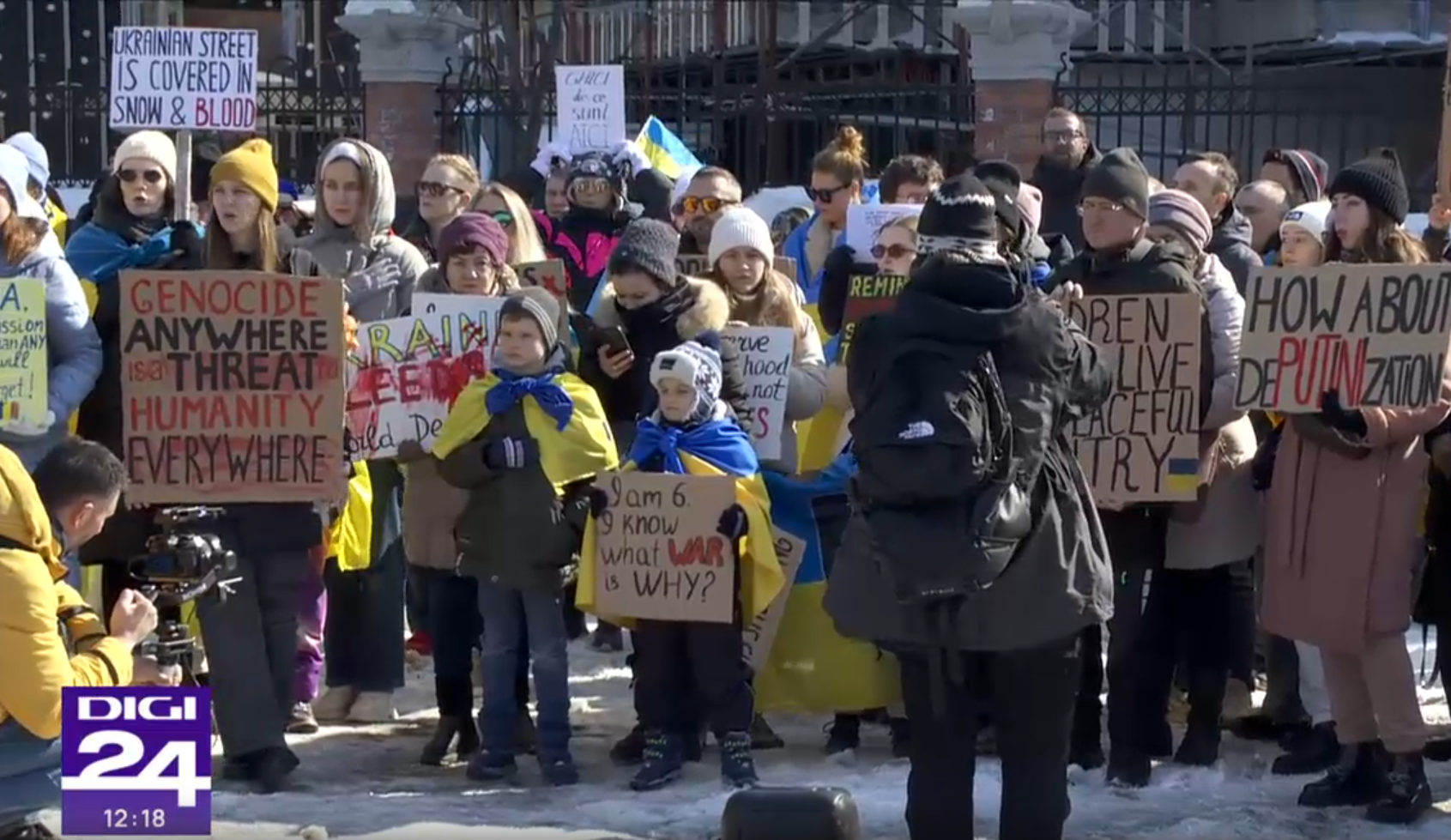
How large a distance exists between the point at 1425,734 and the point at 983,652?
1781 millimetres

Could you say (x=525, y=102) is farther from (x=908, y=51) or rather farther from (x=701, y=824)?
(x=701, y=824)

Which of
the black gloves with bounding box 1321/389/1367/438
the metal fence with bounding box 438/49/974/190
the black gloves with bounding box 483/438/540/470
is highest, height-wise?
the metal fence with bounding box 438/49/974/190

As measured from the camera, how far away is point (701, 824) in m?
6.41

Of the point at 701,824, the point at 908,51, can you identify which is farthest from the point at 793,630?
the point at 908,51

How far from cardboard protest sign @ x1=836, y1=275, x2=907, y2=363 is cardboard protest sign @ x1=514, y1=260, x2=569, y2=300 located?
100 cm

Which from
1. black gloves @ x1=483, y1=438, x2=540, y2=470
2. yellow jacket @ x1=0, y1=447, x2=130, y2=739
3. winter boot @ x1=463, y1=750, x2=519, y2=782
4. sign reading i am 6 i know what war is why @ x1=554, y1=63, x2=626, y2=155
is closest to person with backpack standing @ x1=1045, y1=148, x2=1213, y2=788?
black gloves @ x1=483, y1=438, x2=540, y2=470

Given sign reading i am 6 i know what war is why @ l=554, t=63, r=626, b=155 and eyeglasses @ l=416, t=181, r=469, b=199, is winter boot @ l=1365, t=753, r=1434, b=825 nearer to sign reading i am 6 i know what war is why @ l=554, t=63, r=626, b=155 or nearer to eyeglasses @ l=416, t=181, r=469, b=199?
eyeglasses @ l=416, t=181, r=469, b=199

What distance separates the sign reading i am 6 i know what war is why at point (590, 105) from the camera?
38.3 feet

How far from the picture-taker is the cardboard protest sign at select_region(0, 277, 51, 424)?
678cm

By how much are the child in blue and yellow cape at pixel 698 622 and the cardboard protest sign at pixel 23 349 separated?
1707mm

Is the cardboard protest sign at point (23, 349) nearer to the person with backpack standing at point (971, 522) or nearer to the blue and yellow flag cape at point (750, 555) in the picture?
the blue and yellow flag cape at point (750, 555)

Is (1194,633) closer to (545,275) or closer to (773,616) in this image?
(773,616)

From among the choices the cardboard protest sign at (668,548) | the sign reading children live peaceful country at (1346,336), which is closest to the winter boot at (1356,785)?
the sign reading children live peaceful country at (1346,336)

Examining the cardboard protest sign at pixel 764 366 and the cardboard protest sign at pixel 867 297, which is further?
the cardboard protest sign at pixel 867 297
